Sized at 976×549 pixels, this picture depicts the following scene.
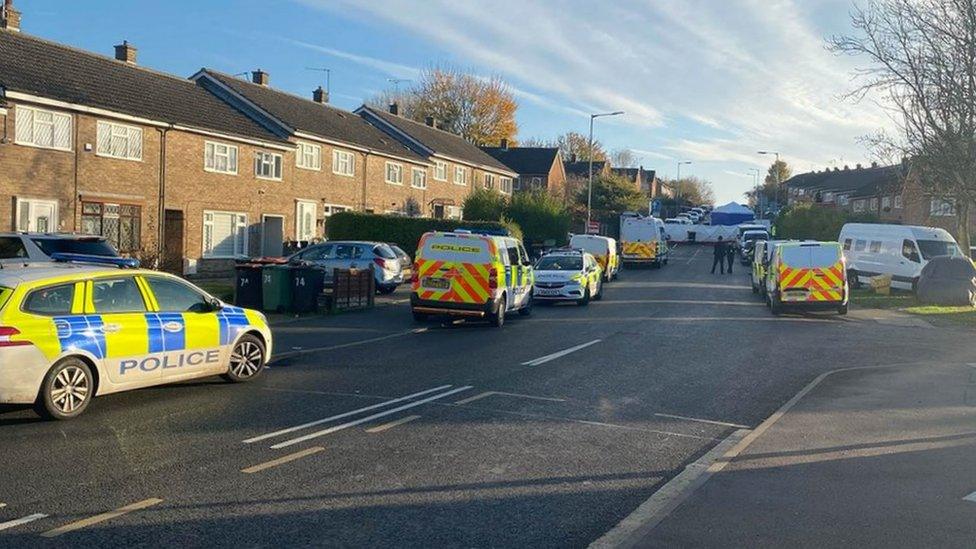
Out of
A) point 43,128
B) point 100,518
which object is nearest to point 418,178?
point 43,128

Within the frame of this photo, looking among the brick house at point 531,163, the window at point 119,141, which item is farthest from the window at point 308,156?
the brick house at point 531,163

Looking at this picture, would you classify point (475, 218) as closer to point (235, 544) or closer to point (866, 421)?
point (866, 421)

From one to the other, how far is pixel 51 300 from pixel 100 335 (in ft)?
1.85

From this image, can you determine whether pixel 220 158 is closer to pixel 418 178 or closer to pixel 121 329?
pixel 418 178

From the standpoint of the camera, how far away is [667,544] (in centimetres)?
557

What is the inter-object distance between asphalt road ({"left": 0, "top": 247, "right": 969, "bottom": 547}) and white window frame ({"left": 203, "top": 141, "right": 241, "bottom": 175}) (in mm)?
17941

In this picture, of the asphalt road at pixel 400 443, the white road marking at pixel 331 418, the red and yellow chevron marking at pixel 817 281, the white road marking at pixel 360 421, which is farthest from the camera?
the red and yellow chevron marking at pixel 817 281

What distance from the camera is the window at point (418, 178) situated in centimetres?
4988

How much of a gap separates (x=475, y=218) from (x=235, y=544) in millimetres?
42491

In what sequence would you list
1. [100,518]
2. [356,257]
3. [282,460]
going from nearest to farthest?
[100,518] < [282,460] < [356,257]

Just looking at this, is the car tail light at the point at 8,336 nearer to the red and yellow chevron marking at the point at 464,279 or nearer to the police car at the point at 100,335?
the police car at the point at 100,335

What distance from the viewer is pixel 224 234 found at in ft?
110

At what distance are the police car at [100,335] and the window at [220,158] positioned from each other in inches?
889

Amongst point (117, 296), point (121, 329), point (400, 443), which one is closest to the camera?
point (400, 443)
